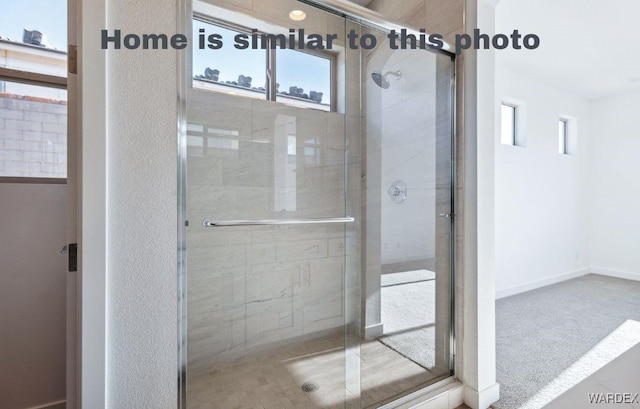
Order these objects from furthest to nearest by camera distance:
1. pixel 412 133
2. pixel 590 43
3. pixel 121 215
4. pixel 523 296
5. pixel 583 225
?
1. pixel 583 225
2. pixel 523 296
3. pixel 590 43
4. pixel 412 133
5. pixel 121 215

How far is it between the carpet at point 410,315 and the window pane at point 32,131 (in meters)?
2.00

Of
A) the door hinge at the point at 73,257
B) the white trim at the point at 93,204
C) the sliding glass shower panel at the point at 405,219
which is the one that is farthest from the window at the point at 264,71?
the door hinge at the point at 73,257

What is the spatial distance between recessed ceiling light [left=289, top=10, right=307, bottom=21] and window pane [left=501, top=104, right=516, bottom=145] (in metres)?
2.78

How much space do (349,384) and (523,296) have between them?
2.80 metres

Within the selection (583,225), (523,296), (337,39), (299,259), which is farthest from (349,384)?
(583,225)

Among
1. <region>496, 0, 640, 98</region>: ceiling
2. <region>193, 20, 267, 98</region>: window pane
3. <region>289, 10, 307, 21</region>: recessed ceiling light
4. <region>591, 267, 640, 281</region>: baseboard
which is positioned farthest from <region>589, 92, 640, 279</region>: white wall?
<region>193, 20, 267, 98</region>: window pane

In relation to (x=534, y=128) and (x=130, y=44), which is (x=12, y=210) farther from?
(x=534, y=128)

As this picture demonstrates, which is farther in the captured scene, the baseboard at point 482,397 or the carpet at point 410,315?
the carpet at point 410,315

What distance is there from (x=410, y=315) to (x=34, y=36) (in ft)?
8.26

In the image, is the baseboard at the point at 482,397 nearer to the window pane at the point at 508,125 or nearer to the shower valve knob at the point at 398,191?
the shower valve knob at the point at 398,191

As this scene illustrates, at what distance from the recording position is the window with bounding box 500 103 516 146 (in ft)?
12.2

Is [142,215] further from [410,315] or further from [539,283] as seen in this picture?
[539,283]

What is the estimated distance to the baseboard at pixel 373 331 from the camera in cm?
210

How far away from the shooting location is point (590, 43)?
2.94 m
